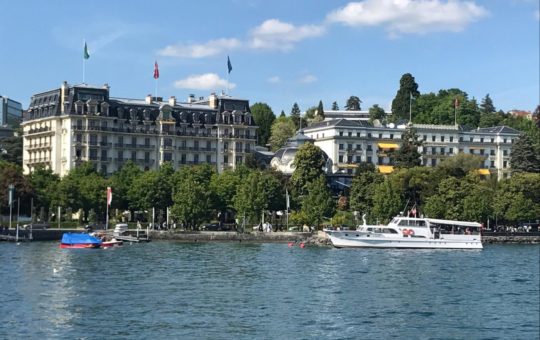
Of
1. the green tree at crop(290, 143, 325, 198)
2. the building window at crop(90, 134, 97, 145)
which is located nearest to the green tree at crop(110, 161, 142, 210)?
the building window at crop(90, 134, 97, 145)

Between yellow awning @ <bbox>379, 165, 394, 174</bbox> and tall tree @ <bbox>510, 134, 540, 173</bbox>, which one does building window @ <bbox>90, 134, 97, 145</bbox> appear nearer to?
yellow awning @ <bbox>379, 165, 394, 174</bbox>

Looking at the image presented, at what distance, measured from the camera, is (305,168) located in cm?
14412

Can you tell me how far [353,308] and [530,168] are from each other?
11365cm

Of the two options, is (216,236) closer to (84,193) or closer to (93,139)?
(84,193)

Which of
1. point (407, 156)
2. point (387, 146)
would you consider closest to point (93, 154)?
point (407, 156)

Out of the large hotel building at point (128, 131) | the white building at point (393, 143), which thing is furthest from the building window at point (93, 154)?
the white building at point (393, 143)

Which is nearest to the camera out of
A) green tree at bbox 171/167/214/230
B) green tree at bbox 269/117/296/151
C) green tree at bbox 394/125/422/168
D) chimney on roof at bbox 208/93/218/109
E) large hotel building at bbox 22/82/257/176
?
green tree at bbox 171/167/214/230

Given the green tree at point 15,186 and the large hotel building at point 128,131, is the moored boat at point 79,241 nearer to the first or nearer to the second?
the green tree at point 15,186

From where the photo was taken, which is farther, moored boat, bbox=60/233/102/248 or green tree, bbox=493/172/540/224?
green tree, bbox=493/172/540/224

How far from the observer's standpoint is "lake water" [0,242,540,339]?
152 ft

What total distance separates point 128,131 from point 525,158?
66.8 metres

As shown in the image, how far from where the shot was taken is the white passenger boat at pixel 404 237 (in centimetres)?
10943

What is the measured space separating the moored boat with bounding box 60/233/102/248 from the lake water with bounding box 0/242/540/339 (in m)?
7.91

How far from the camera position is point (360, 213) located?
5433 inches
